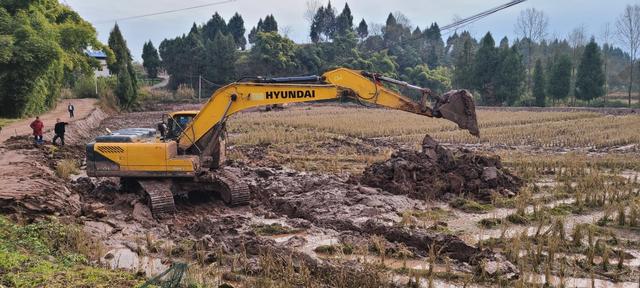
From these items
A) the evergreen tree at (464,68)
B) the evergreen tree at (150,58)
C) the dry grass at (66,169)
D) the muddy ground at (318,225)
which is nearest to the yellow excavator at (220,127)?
the muddy ground at (318,225)

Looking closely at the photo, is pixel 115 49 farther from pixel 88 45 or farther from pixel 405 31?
pixel 405 31

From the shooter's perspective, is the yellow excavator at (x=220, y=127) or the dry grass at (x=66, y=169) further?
the dry grass at (x=66, y=169)

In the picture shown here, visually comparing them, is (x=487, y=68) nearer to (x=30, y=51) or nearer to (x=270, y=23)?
(x=270, y=23)

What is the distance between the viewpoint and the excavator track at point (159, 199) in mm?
10812

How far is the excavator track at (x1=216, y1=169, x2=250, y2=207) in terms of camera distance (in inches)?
456

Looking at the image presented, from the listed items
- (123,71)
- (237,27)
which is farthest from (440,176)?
(237,27)

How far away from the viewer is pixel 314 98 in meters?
11.6

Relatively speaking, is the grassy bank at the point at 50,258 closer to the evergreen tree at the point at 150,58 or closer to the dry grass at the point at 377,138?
the dry grass at the point at 377,138

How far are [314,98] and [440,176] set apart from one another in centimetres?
379

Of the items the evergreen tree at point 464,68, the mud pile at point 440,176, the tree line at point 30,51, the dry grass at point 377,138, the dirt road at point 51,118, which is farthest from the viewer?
the evergreen tree at point 464,68

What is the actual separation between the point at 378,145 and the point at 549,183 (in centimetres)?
1094

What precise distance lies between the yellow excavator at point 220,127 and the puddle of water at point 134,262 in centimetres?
238

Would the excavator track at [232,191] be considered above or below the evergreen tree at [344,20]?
below

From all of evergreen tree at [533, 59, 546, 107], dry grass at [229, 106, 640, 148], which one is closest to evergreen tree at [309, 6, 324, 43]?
evergreen tree at [533, 59, 546, 107]
